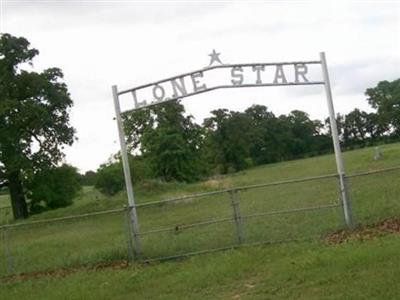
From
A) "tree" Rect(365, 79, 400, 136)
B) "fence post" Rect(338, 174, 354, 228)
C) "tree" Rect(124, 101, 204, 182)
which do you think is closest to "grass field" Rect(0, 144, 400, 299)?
"fence post" Rect(338, 174, 354, 228)

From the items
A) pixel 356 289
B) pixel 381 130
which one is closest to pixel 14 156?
pixel 356 289

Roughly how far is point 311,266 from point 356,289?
192 centimetres

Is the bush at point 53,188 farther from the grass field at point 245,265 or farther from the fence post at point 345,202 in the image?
the fence post at point 345,202

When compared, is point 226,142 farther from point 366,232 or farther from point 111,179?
point 366,232

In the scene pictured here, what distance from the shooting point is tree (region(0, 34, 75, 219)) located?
1724 inches

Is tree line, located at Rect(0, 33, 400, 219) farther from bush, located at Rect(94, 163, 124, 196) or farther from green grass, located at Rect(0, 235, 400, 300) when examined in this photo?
green grass, located at Rect(0, 235, 400, 300)

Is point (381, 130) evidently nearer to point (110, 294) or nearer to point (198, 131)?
point (198, 131)

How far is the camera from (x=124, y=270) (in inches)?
522

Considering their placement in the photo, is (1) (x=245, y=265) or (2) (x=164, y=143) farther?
(2) (x=164, y=143)

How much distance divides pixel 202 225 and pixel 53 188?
96.4 feet

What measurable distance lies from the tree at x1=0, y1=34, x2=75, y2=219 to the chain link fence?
1270cm

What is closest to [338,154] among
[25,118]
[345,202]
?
[345,202]

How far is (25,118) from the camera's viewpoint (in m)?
43.9

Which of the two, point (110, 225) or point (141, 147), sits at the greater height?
point (141, 147)
